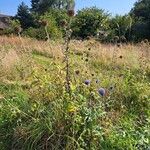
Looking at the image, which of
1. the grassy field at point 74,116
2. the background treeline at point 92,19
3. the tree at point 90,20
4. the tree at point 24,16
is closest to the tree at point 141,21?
the background treeline at point 92,19

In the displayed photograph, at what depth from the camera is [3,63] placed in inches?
350

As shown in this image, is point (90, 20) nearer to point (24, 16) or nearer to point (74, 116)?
point (24, 16)

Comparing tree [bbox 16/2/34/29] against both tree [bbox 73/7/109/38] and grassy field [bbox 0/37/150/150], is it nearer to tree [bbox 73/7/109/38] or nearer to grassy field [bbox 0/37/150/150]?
tree [bbox 73/7/109/38]

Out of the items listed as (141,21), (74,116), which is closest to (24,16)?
(141,21)

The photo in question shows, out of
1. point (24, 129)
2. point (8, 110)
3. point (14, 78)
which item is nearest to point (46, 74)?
point (8, 110)

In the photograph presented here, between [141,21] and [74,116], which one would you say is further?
[141,21]

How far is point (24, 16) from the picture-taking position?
45656 millimetres

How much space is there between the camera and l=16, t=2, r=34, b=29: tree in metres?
44.7

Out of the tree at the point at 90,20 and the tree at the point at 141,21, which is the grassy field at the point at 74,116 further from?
the tree at the point at 141,21

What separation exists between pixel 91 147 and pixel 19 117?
36.2 inches

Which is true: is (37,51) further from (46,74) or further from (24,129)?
(24,129)

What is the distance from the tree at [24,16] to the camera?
147 feet

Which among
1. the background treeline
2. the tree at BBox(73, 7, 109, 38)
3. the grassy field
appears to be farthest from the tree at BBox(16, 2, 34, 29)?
the grassy field

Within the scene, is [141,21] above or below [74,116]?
below
